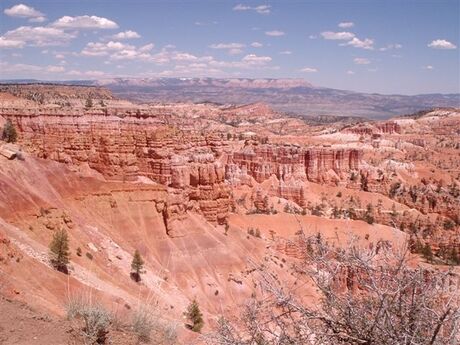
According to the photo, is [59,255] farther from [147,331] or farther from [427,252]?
[427,252]

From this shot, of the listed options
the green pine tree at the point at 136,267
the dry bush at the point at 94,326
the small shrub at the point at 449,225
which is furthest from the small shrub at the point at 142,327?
the small shrub at the point at 449,225

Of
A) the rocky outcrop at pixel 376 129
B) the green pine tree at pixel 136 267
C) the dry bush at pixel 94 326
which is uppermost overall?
the dry bush at pixel 94 326

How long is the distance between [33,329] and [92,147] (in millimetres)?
30698

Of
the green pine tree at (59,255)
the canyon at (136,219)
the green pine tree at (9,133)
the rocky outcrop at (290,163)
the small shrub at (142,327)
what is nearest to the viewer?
the small shrub at (142,327)

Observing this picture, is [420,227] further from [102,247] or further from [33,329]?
[33,329]

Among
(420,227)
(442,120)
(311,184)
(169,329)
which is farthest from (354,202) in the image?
(442,120)

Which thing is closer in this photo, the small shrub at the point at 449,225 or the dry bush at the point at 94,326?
the dry bush at the point at 94,326

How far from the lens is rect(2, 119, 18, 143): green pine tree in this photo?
3803 cm

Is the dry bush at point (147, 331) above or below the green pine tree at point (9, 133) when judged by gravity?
below

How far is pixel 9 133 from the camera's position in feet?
125

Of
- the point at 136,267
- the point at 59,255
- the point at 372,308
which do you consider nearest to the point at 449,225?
the point at 136,267

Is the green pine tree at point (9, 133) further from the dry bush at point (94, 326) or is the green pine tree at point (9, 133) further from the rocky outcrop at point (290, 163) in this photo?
the rocky outcrop at point (290, 163)

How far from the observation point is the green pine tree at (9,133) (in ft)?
125

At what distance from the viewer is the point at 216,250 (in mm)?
37812
